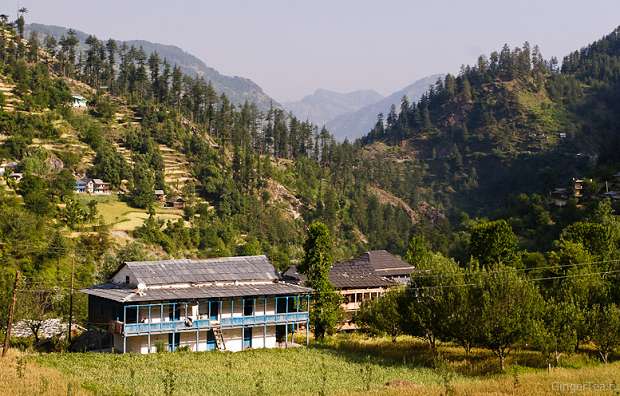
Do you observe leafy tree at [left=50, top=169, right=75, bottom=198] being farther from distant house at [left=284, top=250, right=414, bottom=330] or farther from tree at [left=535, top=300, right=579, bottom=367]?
tree at [left=535, top=300, right=579, bottom=367]

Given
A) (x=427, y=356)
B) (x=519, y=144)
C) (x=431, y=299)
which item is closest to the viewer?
(x=431, y=299)

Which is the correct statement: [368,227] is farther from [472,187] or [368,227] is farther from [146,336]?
[146,336]

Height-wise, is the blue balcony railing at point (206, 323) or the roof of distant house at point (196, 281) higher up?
the roof of distant house at point (196, 281)

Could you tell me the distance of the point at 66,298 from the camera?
61906 mm

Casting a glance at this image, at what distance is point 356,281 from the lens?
76812 mm

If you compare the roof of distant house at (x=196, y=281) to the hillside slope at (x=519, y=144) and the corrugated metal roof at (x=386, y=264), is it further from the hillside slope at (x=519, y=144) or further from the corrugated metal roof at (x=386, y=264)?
the hillside slope at (x=519, y=144)

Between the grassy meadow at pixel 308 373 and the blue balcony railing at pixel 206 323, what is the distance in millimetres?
2338

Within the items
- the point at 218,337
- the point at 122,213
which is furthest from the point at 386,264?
the point at 218,337

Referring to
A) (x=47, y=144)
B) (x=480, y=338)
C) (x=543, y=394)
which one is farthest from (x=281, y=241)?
(x=543, y=394)

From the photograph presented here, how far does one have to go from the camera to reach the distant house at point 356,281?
74750 millimetres

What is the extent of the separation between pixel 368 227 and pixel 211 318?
86.1 metres

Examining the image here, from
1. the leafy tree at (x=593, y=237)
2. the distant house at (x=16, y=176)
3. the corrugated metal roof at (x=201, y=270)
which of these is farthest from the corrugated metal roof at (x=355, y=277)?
the distant house at (x=16, y=176)

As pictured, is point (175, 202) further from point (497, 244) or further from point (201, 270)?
point (497, 244)

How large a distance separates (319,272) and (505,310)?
1879cm
